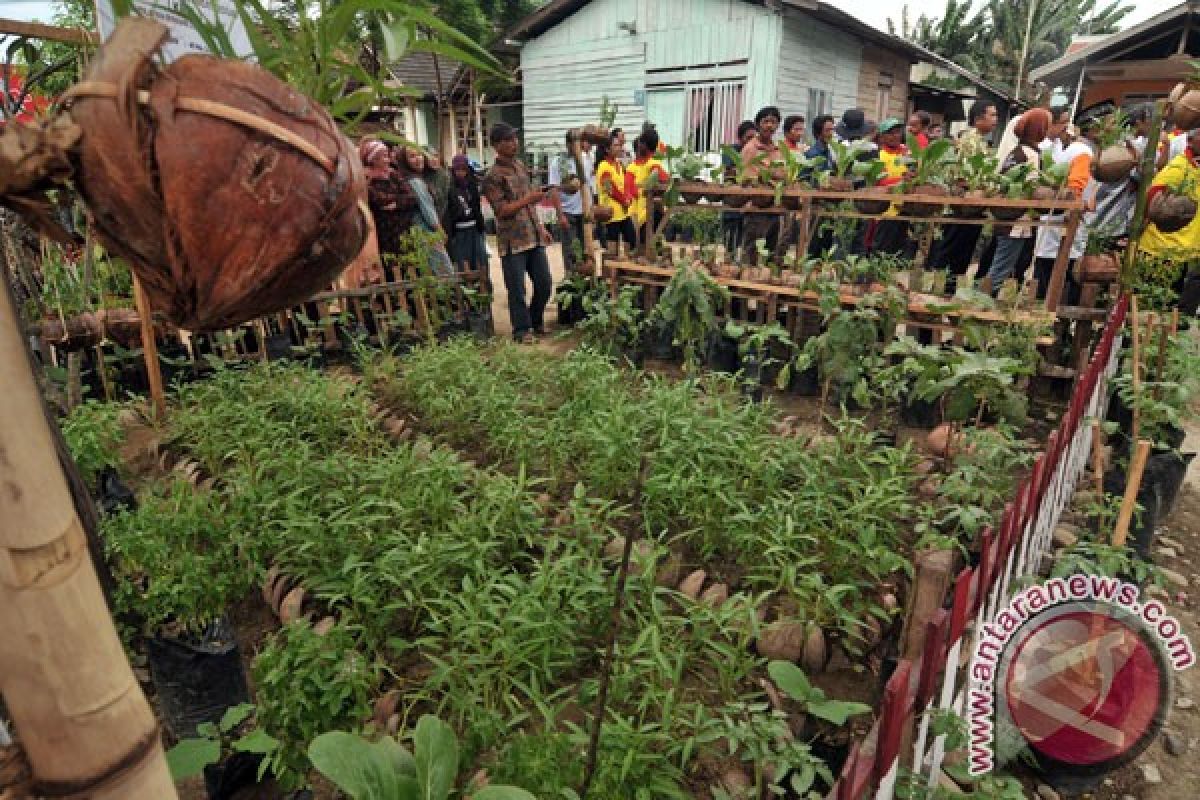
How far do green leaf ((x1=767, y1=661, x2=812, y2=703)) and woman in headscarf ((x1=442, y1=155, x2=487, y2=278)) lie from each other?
5806mm

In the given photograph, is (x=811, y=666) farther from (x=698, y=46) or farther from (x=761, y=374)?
(x=698, y=46)

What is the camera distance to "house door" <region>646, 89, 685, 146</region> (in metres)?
13.1

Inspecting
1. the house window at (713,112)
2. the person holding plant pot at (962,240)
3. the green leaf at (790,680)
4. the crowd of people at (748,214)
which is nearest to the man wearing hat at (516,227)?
the crowd of people at (748,214)

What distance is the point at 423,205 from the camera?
6.41 meters

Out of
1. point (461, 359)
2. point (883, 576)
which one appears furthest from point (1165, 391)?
point (461, 359)

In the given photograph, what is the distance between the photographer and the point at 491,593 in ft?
8.27

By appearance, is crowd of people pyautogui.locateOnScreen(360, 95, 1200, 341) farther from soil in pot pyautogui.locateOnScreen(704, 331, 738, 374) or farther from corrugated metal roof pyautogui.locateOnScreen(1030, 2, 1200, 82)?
corrugated metal roof pyautogui.locateOnScreen(1030, 2, 1200, 82)

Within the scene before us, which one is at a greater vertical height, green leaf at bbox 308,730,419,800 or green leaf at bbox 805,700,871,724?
green leaf at bbox 308,730,419,800

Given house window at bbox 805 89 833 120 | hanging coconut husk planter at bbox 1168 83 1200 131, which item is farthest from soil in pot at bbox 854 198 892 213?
house window at bbox 805 89 833 120

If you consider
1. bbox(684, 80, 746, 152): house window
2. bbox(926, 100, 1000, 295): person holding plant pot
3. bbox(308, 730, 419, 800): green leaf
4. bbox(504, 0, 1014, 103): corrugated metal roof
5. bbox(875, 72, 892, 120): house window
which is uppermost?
bbox(504, 0, 1014, 103): corrugated metal roof

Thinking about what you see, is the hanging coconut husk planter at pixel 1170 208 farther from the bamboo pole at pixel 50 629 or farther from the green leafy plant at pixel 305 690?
the bamboo pole at pixel 50 629

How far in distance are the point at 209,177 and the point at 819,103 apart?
46.7ft

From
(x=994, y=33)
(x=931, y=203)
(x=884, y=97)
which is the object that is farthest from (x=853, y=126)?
(x=994, y=33)

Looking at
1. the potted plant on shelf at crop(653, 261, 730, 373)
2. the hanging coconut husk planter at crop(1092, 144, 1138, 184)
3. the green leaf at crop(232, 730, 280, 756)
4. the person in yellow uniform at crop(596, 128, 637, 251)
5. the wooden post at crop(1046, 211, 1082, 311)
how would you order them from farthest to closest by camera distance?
the person in yellow uniform at crop(596, 128, 637, 251), the potted plant on shelf at crop(653, 261, 730, 373), the wooden post at crop(1046, 211, 1082, 311), the hanging coconut husk planter at crop(1092, 144, 1138, 184), the green leaf at crop(232, 730, 280, 756)
